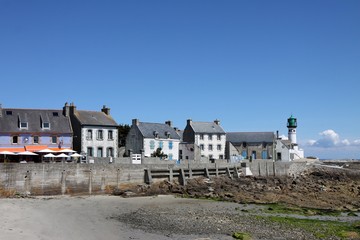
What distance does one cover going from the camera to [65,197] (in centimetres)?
3338

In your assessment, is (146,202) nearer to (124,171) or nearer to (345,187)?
(124,171)

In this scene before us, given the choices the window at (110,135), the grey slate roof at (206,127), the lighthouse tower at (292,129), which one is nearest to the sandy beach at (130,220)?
the window at (110,135)

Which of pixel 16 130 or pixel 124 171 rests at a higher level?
pixel 16 130

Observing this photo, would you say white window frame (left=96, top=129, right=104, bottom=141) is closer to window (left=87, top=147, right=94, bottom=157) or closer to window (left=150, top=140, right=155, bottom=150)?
window (left=87, top=147, right=94, bottom=157)

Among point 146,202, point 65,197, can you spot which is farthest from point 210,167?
point 65,197

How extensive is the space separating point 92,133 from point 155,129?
42.7 feet

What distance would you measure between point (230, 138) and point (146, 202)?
4698 centimetres

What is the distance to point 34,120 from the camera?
46188 mm

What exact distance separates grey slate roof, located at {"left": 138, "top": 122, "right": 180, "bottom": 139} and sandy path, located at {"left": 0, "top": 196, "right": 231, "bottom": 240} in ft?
79.1

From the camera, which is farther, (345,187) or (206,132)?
(206,132)

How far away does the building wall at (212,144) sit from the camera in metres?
70.2

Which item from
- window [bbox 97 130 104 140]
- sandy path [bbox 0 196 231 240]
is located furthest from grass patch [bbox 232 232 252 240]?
window [bbox 97 130 104 140]

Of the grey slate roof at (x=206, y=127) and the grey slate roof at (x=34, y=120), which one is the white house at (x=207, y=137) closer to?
the grey slate roof at (x=206, y=127)

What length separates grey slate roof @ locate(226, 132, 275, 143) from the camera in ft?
250
